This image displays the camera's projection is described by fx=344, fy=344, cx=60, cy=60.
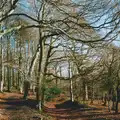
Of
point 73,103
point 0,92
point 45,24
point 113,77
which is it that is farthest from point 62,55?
point 45,24

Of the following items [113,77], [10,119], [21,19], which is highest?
[21,19]

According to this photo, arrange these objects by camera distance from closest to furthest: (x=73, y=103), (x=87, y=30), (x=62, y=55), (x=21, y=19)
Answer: (x=87, y=30) < (x=21, y=19) < (x=62, y=55) < (x=73, y=103)

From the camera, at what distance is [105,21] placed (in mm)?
11430

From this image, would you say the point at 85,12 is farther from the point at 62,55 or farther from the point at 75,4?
the point at 62,55

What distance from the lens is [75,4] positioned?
1179 cm

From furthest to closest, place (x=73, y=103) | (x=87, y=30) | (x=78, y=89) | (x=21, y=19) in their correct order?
1. (x=78, y=89)
2. (x=73, y=103)
3. (x=21, y=19)
4. (x=87, y=30)

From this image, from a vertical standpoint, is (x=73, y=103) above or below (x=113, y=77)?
below

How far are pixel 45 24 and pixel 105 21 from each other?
2.59m

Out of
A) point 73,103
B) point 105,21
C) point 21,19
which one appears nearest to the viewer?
point 105,21

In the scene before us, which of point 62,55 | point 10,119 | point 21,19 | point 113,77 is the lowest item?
point 10,119

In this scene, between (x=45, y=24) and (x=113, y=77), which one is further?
(x=113, y=77)

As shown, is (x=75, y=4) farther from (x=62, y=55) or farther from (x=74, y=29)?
(x=62, y=55)

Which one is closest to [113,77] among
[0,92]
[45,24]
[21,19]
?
[21,19]

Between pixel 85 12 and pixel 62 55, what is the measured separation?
22261 millimetres
